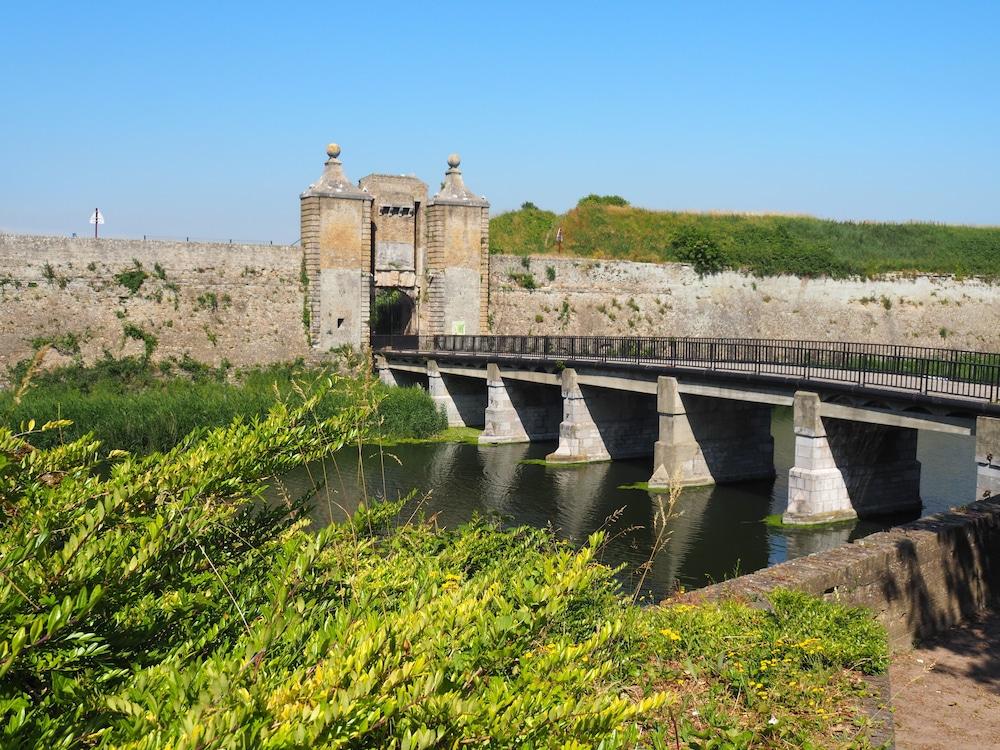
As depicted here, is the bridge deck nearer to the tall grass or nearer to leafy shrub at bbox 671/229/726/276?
the tall grass

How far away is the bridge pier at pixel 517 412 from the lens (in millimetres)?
37719

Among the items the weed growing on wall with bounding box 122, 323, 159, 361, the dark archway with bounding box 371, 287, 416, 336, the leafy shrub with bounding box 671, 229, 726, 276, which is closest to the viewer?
the weed growing on wall with bounding box 122, 323, 159, 361

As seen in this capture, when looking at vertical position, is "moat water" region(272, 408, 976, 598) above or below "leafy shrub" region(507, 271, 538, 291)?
below

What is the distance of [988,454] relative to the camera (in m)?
19.6

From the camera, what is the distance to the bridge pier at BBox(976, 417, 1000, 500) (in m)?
19.4

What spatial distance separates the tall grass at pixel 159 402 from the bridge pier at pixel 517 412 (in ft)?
9.75

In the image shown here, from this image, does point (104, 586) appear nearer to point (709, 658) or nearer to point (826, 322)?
point (709, 658)

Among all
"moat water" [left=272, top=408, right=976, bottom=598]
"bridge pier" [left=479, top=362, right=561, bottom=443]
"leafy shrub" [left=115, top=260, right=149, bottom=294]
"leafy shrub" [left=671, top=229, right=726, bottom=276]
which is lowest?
"moat water" [left=272, top=408, right=976, bottom=598]

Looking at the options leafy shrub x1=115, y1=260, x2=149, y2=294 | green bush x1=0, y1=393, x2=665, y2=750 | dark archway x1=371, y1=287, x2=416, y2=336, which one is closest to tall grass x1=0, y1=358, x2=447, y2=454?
leafy shrub x1=115, y1=260, x2=149, y2=294

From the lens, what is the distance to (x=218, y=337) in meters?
43.9

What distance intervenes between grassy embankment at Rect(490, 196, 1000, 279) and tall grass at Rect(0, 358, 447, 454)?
17913mm

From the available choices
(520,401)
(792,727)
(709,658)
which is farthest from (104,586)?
(520,401)

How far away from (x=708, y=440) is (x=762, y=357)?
41.3 feet

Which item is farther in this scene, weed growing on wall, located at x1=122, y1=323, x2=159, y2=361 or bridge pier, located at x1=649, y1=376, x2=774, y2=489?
weed growing on wall, located at x1=122, y1=323, x2=159, y2=361
